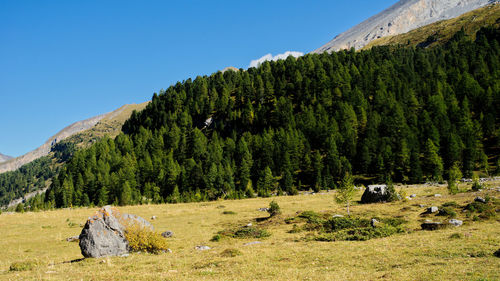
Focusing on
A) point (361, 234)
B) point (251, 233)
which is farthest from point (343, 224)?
point (251, 233)

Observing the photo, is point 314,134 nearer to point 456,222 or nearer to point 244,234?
point 244,234

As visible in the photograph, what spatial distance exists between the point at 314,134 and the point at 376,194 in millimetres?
71937

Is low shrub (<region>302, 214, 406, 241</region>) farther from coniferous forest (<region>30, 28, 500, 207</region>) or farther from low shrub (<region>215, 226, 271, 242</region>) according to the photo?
coniferous forest (<region>30, 28, 500, 207</region>)

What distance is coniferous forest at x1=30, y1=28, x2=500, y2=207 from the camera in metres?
90.8

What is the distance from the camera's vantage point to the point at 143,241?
23734 millimetres

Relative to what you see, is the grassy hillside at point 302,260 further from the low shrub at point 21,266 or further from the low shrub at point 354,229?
the low shrub at point 354,229

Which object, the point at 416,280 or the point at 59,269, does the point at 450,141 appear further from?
the point at 59,269

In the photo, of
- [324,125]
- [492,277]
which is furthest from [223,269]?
[324,125]

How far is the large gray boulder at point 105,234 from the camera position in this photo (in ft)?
71.9

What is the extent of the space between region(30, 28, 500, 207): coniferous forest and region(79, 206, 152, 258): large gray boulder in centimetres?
6208

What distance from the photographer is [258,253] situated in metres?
21.5

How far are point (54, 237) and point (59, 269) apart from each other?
20.8 meters

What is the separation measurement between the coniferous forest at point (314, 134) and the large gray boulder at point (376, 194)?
36.5 m

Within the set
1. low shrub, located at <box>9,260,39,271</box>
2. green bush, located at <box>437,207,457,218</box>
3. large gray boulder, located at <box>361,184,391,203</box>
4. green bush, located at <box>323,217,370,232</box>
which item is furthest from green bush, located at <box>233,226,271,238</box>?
large gray boulder, located at <box>361,184,391,203</box>
